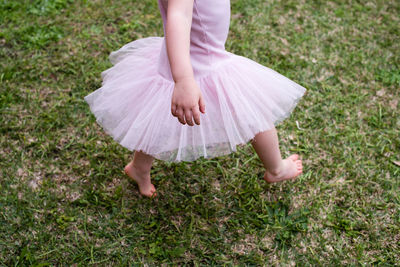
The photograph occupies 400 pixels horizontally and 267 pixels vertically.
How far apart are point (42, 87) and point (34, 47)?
463 mm

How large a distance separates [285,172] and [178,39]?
3.47 ft

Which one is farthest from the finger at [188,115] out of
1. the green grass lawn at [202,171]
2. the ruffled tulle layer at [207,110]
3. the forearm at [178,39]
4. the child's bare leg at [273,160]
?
the green grass lawn at [202,171]

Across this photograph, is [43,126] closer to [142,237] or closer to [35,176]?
[35,176]

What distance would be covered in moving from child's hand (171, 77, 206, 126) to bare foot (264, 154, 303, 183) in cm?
87

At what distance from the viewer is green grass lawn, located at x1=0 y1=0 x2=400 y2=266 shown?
180 centimetres

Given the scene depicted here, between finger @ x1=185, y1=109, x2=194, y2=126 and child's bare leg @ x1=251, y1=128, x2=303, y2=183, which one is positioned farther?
child's bare leg @ x1=251, y1=128, x2=303, y2=183

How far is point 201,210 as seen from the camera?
1.93 m

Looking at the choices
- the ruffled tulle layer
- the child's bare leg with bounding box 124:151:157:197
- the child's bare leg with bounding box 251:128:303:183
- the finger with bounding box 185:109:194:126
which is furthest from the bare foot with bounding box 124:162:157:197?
the finger with bounding box 185:109:194:126

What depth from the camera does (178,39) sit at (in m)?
1.18

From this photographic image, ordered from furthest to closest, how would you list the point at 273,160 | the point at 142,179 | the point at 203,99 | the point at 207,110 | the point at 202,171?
the point at 202,171 < the point at 142,179 < the point at 273,160 < the point at 207,110 < the point at 203,99

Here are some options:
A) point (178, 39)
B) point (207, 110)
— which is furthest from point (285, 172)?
point (178, 39)

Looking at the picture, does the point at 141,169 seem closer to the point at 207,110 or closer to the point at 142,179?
the point at 142,179

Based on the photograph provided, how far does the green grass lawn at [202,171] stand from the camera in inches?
70.7

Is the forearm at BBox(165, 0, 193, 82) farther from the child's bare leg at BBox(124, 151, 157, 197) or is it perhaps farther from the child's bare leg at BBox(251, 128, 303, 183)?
the child's bare leg at BBox(124, 151, 157, 197)
